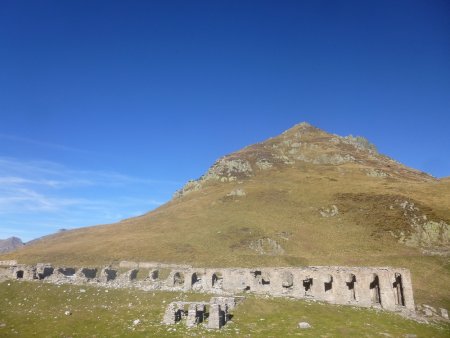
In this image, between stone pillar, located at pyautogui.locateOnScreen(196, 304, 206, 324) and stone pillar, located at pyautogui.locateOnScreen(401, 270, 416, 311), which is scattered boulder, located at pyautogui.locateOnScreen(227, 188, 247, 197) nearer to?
stone pillar, located at pyautogui.locateOnScreen(401, 270, 416, 311)

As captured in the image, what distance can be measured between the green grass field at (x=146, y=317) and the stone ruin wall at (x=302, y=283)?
3.44 metres

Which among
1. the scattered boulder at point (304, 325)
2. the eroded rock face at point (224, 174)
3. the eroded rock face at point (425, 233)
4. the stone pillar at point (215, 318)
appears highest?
the eroded rock face at point (224, 174)

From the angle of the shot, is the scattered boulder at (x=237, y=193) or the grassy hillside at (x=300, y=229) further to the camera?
the scattered boulder at (x=237, y=193)

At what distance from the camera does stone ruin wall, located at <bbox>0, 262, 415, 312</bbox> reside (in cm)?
→ 4200

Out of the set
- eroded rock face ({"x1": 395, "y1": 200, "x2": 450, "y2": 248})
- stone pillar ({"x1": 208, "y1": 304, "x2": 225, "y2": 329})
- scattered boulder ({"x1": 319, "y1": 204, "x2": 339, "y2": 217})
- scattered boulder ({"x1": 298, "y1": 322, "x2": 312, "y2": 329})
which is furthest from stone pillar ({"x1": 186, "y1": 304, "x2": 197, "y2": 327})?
scattered boulder ({"x1": 319, "y1": 204, "x2": 339, "y2": 217})

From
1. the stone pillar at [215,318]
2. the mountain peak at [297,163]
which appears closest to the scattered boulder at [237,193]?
the mountain peak at [297,163]

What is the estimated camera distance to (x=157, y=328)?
28.5 meters

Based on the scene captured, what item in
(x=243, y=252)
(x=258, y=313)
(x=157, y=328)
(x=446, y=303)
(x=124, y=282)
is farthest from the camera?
(x=243, y=252)

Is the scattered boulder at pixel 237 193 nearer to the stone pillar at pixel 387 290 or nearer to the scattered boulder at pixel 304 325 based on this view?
the stone pillar at pixel 387 290

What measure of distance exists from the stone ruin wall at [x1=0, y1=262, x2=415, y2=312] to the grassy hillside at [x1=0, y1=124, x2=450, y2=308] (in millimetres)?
15165

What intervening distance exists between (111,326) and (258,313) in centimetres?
1381

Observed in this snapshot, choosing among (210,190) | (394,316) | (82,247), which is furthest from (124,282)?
(210,190)

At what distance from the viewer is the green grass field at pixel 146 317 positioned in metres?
28.2

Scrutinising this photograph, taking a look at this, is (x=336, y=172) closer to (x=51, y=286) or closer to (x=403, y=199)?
(x=403, y=199)
